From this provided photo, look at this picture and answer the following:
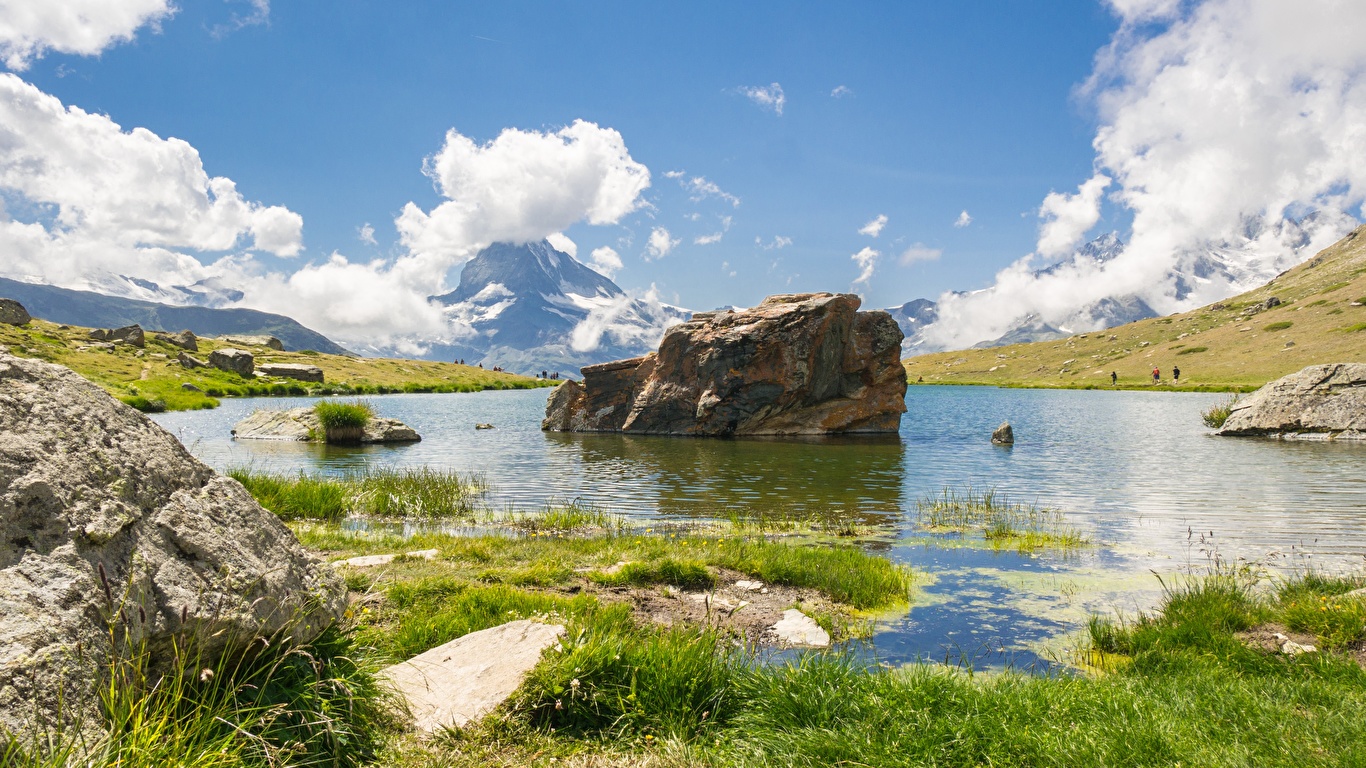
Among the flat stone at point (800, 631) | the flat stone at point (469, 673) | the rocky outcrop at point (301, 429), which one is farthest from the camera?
the rocky outcrop at point (301, 429)

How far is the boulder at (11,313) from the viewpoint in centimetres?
11738

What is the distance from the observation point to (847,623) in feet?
35.7

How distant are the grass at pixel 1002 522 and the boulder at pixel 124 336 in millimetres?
131437

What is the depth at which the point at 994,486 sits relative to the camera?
2694cm

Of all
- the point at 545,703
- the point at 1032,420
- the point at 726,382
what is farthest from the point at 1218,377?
the point at 545,703

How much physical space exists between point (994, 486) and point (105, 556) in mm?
27125

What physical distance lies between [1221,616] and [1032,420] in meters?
54.1

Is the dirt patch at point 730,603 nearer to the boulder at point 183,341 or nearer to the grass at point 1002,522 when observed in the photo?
the grass at point 1002,522

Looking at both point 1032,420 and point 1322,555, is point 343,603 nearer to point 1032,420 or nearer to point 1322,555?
point 1322,555

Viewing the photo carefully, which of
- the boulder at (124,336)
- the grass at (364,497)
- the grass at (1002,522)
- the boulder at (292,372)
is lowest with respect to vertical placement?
the grass at (364,497)

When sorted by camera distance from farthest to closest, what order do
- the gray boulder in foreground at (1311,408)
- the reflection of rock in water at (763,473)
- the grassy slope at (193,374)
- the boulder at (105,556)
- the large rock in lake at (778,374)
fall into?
the grassy slope at (193,374) → the large rock in lake at (778,374) → the gray boulder in foreground at (1311,408) → the reflection of rock in water at (763,473) → the boulder at (105,556)

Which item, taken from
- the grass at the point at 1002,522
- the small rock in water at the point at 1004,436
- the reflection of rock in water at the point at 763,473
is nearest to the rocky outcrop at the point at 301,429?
the reflection of rock in water at the point at 763,473

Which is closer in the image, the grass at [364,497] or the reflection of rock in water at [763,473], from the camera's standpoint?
the grass at [364,497]

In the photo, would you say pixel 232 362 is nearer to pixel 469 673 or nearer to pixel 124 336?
pixel 124 336
